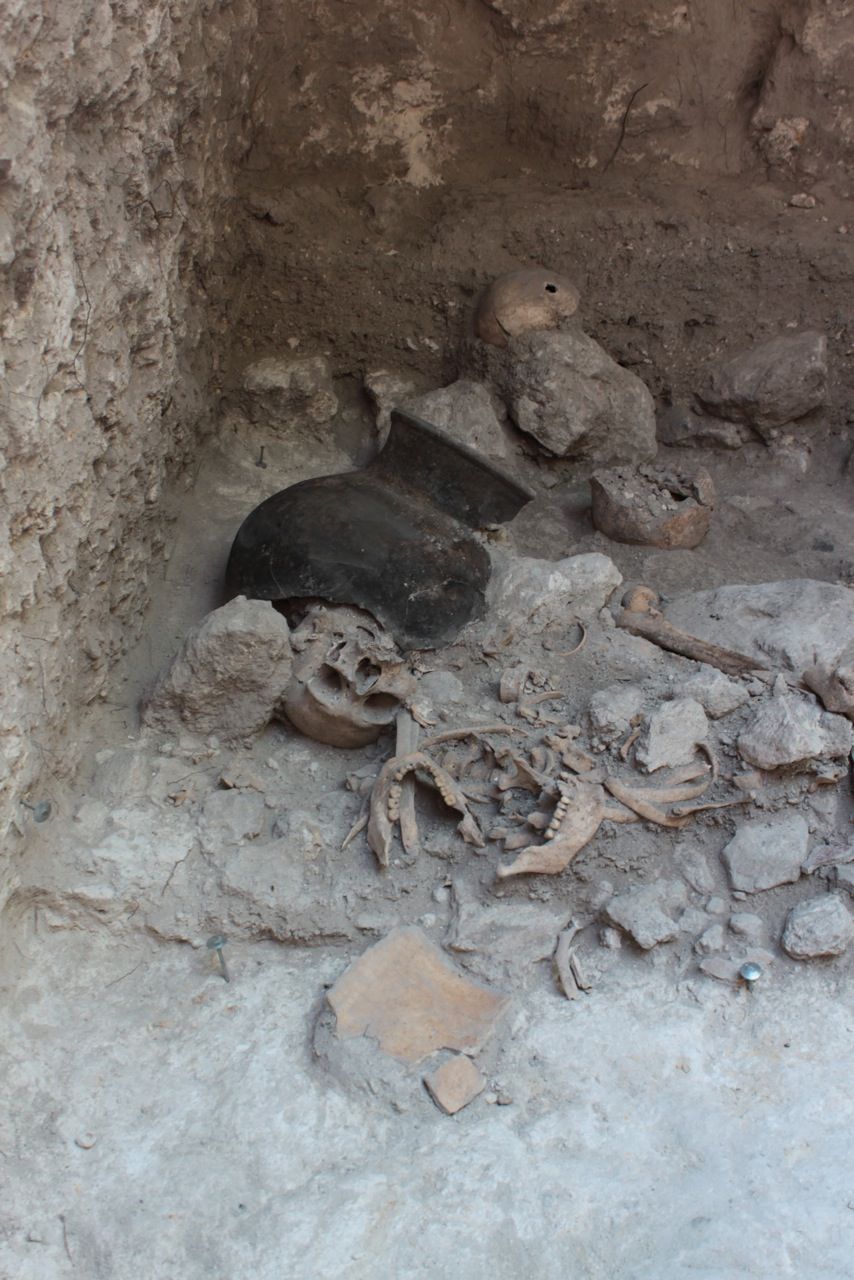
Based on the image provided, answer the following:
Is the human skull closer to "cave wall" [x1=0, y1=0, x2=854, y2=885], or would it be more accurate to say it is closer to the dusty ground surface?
the dusty ground surface

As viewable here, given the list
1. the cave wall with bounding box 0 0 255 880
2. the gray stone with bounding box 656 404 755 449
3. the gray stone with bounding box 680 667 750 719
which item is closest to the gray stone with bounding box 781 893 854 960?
the gray stone with bounding box 680 667 750 719

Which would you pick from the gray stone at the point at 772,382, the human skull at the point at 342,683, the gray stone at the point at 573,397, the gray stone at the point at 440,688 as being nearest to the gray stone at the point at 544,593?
the gray stone at the point at 440,688

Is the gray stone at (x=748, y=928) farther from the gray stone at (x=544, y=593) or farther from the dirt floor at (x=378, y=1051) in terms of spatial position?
the gray stone at (x=544, y=593)

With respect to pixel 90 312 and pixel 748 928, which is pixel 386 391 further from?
pixel 748 928

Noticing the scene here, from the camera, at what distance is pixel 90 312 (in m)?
2.88

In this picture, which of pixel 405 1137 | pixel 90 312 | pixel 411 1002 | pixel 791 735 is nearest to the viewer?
pixel 405 1137

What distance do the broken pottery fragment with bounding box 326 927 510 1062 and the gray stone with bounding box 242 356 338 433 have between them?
8.22ft

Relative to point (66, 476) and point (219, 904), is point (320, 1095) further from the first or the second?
point (66, 476)

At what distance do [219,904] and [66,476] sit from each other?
120cm

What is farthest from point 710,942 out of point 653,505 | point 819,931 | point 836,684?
point 653,505

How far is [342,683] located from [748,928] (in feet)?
4.37

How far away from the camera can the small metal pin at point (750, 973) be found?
268 cm

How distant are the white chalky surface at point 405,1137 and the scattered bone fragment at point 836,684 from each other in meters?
0.75

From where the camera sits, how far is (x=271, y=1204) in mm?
2291
